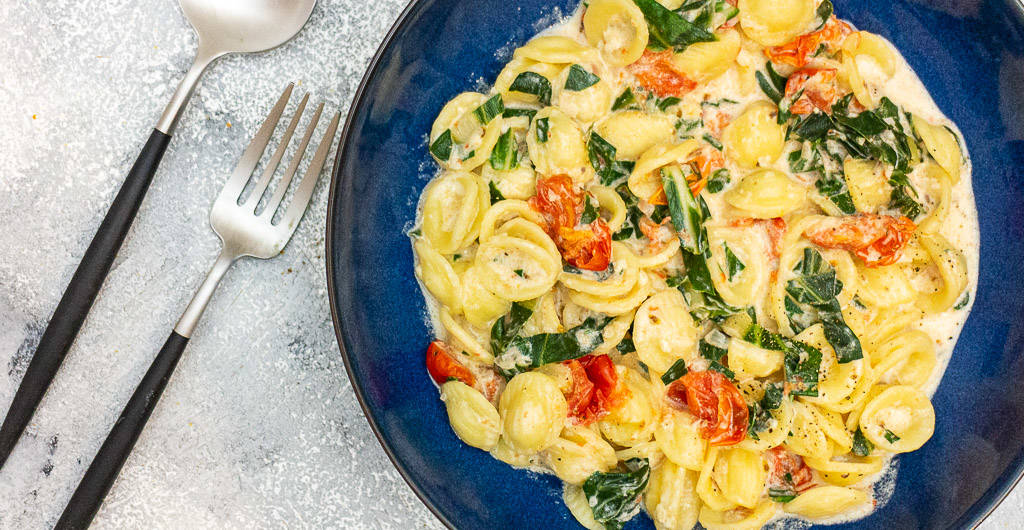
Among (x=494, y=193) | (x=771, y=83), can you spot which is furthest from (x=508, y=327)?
(x=771, y=83)

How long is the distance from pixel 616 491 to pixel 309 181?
1.31m

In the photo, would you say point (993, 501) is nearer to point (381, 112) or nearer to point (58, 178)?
point (381, 112)

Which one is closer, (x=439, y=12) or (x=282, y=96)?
(x=439, y=12)

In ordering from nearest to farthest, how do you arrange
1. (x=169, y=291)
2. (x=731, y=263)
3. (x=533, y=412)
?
(x=533, y=412) → (x=731, y=263) → (x=169, y=291)

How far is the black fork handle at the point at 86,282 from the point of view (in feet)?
6.51

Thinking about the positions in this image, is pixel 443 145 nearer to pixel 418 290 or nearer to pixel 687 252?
pixel 418 290

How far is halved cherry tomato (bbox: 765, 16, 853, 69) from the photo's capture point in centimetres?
189

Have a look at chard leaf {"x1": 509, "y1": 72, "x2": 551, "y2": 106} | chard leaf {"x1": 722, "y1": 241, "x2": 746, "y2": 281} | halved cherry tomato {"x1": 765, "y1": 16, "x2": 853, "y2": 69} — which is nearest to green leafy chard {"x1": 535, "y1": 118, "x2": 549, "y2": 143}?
chard leaf {"x1": 509, "y1": 72, "x2": 551, "y2": 106}

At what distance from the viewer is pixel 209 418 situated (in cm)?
212

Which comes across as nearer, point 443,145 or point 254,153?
point 443,145

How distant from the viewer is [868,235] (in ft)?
6.18

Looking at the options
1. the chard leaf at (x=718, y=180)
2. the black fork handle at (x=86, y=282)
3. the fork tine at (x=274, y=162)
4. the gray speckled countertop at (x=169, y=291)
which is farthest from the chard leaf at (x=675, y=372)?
the black fork handle at (x=86, y=282)

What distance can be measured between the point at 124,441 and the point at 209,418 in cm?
24

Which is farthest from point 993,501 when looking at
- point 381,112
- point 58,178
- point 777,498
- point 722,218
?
point 58,178
